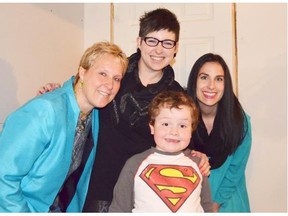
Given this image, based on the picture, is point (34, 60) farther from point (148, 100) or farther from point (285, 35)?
point (285, 35)

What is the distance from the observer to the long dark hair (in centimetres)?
155

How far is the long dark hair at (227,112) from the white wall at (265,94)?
614mm

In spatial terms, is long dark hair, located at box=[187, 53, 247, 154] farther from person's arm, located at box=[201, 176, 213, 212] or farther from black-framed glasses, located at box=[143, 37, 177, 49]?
person's arm, located at box=[201, 176, 213, 212]

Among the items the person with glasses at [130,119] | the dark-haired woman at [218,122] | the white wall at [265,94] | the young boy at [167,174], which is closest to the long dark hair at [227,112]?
the dark-haired woman at [218,122]

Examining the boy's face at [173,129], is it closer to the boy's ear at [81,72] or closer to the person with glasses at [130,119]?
the person with glasses at [130,119]

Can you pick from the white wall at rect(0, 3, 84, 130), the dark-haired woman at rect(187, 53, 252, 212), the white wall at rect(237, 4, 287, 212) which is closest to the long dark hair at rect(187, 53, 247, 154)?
the dark-haired woman at rect(187, 53, 252, 212)

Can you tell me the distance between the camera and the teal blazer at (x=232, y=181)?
5.18ft

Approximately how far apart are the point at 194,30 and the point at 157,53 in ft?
2.95

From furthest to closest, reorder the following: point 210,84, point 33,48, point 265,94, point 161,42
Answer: point 265,94, point 33,48, point 210,84, point 161,42

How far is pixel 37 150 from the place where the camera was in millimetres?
1094

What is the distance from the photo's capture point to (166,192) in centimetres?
111

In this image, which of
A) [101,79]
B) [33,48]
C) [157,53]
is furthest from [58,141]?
[33,48]

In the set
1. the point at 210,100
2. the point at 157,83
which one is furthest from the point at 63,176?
the point at 210,100

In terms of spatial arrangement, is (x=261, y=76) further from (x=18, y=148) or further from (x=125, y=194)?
(x=18, y=148)
